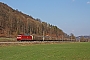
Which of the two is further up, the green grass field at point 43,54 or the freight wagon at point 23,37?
the freight wagon at point 23,37

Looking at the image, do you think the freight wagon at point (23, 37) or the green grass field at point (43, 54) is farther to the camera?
the freight wagon at point (23, 37)

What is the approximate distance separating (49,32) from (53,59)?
449 ft

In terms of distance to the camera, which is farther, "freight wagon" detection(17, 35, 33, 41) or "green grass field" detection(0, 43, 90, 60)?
"freight wagon" detection(17, 35, 33, 41)

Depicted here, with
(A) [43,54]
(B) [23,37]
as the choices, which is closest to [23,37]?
(B) [23,37]

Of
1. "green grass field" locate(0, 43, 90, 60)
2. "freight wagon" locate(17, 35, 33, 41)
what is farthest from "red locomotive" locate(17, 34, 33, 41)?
"green grass field" locate(0, 43, 90, 60)

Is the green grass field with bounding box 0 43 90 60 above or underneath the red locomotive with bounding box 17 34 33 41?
underneath

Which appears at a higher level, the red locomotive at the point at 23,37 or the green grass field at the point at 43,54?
the red locomotive at the point at 23,37

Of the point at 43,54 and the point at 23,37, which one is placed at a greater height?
the point at 23,37

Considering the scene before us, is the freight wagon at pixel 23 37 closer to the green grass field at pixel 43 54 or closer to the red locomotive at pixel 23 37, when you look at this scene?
the red locomotive at pixel 23 37

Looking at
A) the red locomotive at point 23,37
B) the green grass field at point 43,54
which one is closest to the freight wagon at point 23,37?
the red locomotive at point 23,37

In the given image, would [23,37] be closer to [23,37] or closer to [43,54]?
[23,37]

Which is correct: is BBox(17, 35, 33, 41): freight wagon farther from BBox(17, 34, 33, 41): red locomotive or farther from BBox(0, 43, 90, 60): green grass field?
BBox(0, 43, 90, 60): green grass field

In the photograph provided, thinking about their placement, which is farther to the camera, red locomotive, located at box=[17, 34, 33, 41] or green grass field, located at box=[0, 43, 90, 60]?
red locomotive, located at box=[17, 34, 33, 41]

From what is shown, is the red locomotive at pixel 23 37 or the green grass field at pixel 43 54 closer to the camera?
the green grass field at pixel 43 54
